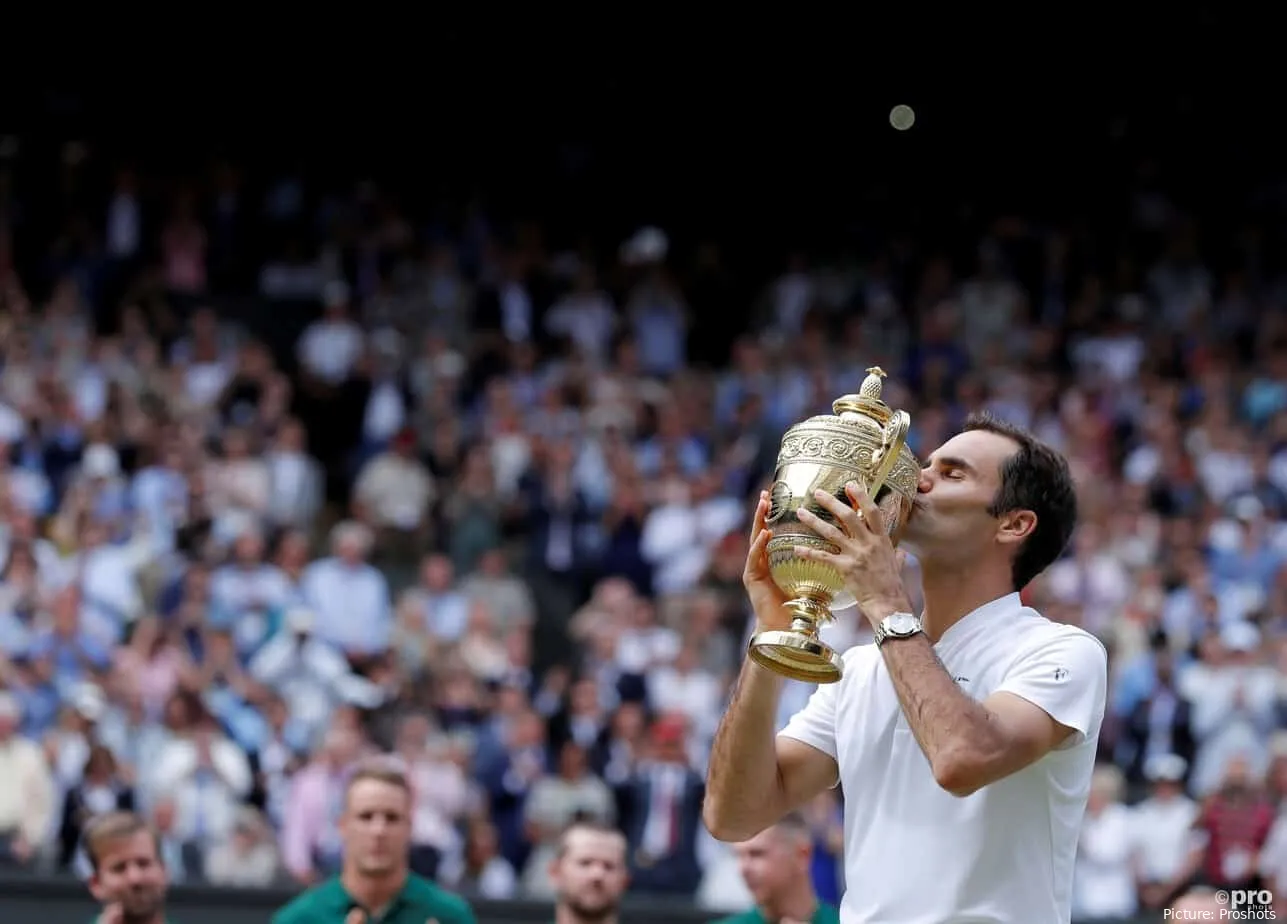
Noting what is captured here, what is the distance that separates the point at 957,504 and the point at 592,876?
3.27m

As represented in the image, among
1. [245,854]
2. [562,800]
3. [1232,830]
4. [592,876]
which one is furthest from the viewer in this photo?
[562,800]

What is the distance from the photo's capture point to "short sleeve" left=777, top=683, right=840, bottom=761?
13.7 feet

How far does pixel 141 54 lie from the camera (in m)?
20.0

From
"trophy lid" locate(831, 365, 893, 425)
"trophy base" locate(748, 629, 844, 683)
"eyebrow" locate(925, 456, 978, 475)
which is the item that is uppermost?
"trophy lid" locate(831, 365, 893, 425)

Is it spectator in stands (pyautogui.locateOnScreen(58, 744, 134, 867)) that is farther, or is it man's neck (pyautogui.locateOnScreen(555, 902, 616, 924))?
spectator in stands (pyautogui.locateOnScreen(58, 744, 134, 867))

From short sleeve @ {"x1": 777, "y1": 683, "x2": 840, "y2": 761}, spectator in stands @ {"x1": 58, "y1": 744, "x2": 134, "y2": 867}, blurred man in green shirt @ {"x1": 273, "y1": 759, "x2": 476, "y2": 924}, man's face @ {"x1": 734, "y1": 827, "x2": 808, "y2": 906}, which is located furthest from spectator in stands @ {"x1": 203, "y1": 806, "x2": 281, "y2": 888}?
short sleeve @ {"x1": 777, "y1": 683, "x2": 840, "y2": 761}

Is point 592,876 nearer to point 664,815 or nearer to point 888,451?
point 888,451

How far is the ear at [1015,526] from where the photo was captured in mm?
3984

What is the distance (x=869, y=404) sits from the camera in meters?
3.97

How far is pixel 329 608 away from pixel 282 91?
844cm

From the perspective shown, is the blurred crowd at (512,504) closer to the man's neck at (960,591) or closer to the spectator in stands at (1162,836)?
the spectator in stands at (1162,836)

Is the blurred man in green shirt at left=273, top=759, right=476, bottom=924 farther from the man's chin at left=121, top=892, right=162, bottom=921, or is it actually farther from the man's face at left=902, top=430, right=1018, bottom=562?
the man's face at left=902, top=430, right=1018, bottom=562

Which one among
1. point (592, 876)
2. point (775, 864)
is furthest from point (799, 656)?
point (592, 876)

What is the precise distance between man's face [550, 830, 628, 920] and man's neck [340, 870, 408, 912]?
0.58 meters
